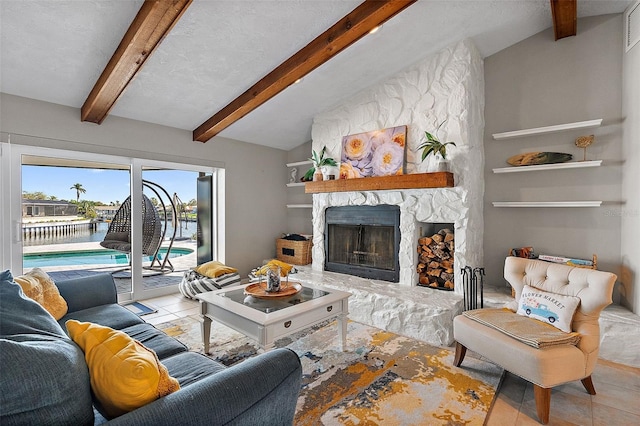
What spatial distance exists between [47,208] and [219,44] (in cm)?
266

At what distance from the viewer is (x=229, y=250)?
4.82 meters

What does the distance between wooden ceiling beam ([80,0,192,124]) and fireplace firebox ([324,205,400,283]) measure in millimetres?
2753

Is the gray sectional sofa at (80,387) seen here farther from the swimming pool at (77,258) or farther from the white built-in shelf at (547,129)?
the white built-in shelf at (547,129)

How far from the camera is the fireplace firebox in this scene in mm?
3836

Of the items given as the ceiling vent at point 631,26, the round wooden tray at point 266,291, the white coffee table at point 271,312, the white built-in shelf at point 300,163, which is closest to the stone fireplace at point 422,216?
the white built-in shelf at point 300,163

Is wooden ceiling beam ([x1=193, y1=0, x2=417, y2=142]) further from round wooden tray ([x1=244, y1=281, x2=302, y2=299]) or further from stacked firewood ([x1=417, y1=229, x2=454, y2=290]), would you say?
stacked firewood ([x1=417, y1=229, x2=454, y2=290])

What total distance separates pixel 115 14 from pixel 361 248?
11.2 ft

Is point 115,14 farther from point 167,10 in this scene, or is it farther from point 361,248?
point 361,248

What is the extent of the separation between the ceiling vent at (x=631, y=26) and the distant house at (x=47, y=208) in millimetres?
5936

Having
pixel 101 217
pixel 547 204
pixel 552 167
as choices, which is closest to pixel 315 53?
pixel 552 167

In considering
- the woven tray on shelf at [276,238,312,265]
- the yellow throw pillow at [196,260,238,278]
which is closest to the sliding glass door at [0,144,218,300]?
the yellow throw pillow at [196,260,238,278]

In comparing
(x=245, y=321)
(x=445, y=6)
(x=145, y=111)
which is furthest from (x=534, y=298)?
(x=145, y=111)

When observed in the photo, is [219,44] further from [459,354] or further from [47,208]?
[459,354]

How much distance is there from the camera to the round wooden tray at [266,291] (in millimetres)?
2426
